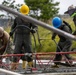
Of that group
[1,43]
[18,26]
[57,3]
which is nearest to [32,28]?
[18,26]

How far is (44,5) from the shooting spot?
41.2 meters

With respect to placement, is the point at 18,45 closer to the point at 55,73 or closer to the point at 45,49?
the point at 55,73

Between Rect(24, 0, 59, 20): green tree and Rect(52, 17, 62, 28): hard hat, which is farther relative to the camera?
Rect(24, 0, 59, 20): green tree

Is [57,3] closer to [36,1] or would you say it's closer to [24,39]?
[36,1]

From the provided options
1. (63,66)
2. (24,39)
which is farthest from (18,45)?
(63,66)

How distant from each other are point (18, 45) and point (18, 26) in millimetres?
496

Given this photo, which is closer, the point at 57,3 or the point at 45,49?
the point at 45,49

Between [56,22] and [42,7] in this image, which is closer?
[56,22]

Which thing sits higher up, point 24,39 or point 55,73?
point 24,39

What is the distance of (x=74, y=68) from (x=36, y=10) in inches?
1281

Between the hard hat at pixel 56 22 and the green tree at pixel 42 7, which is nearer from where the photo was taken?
the hard hat at pixel 56 22

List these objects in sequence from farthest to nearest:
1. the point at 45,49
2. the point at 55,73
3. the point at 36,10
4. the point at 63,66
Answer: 1. the point at 36,10
2. the point at 45,49
3. the point at 63,66
4. the point at 55,73

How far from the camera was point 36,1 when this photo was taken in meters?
40.5

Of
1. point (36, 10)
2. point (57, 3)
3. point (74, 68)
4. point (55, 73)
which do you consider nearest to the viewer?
point (55, 73)
